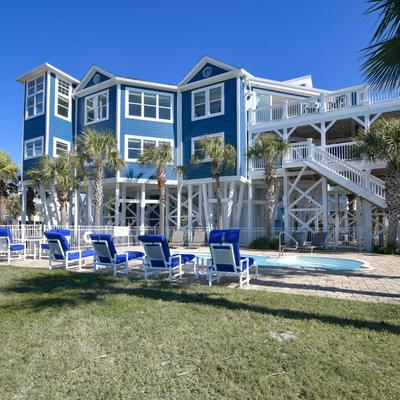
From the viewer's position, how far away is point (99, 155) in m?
18.3

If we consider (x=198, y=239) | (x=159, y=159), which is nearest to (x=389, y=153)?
(x=198, y=239)

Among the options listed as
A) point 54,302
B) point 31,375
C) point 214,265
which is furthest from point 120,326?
point 214,265

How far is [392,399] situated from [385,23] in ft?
16.5

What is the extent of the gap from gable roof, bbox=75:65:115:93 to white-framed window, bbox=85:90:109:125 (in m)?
1.07

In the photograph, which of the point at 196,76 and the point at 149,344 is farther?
the point at 196,76

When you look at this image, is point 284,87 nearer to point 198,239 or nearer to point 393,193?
point 393,193

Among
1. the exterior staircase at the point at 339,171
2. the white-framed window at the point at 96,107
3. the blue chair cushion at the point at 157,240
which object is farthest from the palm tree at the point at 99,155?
the blue chair cushion at the point at 157,240

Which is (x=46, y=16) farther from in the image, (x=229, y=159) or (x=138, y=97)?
(x=229, y=159)

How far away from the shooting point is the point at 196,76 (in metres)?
21.0

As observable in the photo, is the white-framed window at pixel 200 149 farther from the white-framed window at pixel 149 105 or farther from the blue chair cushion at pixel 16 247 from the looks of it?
the blue chair cushion at pixel 16 247

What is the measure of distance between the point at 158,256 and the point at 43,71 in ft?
62.3

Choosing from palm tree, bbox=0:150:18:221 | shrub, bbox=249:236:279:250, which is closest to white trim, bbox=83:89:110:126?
palm tree, bbox=0:150:18:221

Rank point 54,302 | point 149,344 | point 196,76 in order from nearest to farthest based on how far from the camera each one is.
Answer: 1. point 149,344
2. point 54,302
3. point 196,76

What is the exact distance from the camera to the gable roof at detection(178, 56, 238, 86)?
64.6ft
